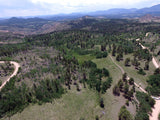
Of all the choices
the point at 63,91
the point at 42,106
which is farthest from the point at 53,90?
the point at 42,106

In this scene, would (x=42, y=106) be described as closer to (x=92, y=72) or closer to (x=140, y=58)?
(x=92, y=72)

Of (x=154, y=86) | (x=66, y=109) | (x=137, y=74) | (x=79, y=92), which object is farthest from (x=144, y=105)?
(x=66, y=109)

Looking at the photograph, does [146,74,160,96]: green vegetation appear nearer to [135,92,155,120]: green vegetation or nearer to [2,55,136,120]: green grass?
[135,92,155,120]: green vegetation

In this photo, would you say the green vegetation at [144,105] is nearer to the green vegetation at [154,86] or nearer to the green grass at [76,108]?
the green grass at [76,108]

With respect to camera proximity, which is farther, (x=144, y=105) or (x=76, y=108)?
(x=76, y=108)

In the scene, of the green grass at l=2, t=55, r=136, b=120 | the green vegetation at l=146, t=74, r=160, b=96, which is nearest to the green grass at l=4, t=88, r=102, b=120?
the green grass at l=2, t=55, r=136, b=120

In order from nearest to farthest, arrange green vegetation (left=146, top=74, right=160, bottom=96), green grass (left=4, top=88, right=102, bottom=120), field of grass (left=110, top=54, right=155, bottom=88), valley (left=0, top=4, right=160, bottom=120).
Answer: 1. green grass (left=4, top=88, right=102, bottom=120)
2. valley (left=0, top=4, right=160, bottom=120)
3. green vegetation (left=146, top=74, right=160, bottom=96)
4. field of grass (left=110, top=54, right=155, bottom=88)

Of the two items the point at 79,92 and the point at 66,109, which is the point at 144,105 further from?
the point at 66,109

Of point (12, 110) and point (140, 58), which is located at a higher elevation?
point (140, 58)

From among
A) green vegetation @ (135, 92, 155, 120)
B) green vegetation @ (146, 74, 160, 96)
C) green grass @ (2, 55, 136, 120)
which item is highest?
green vegetation @ (146, 74, 160, 96)

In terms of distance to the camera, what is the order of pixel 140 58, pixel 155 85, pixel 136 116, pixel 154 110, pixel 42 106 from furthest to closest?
pixel 140 58 → pixel 155 85 → pixel 42 106 → pixel 154 110 → pixel 136 116

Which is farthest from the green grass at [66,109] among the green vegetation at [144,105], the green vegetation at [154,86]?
the green vegetation at [154,86]
